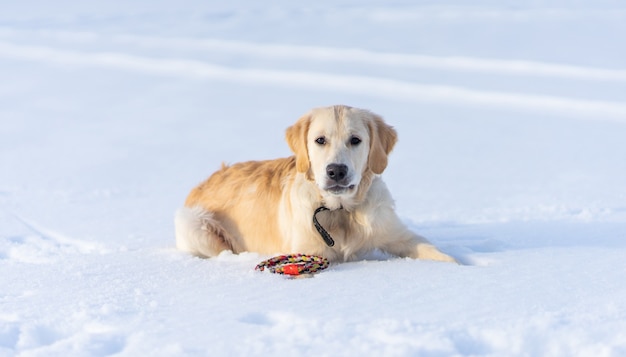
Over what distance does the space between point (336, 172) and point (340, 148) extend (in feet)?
0.54

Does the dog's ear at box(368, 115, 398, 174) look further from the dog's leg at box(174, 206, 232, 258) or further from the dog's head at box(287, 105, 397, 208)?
the dog's leg at box(174, 206, 232, 258)

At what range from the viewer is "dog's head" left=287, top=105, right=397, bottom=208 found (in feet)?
12.5

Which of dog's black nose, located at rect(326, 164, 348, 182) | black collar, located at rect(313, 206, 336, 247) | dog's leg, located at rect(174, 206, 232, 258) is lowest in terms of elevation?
dog's leg, located at rect(174, 206, 232, 258)

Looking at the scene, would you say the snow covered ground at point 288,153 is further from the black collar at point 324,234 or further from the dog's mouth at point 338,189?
the dog's mouth at point 338,189

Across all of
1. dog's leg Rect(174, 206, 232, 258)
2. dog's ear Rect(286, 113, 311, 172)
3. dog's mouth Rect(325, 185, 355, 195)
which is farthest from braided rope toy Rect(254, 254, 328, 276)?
dog's leg Rect(174, 206, 232, 258)

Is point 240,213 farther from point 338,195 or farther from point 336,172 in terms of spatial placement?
point 336,172

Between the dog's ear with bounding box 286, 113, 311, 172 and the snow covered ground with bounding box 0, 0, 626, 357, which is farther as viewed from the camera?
the dog's ear with bounding box 286, 113, 311, 172

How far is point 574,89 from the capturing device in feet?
34.2

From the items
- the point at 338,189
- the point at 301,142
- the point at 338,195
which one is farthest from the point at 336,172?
the point at 301,142

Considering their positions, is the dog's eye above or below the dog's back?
above

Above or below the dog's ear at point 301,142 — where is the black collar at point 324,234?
below

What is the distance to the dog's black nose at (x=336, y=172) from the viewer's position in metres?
3.77

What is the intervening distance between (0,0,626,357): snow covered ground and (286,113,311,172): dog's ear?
2.03 feet

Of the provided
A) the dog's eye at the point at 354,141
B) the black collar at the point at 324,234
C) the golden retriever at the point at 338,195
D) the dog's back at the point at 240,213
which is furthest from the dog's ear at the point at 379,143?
the dog's back at the point at 240,213
